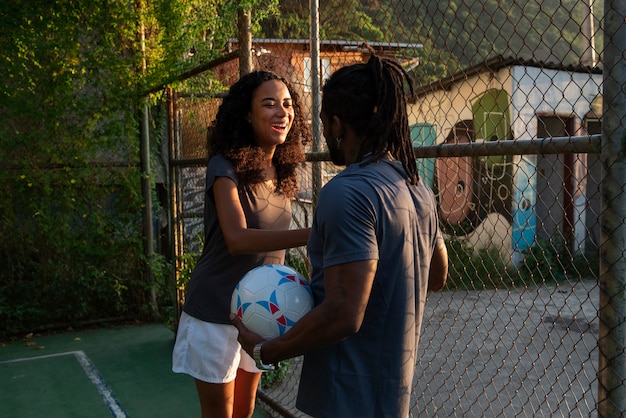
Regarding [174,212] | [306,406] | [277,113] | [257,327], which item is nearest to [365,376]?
[306,406]

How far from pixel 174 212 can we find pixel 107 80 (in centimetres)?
213

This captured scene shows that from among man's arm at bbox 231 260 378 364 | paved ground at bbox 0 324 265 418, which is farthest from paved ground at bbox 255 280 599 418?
man's arm at bbox 231 260 378 364

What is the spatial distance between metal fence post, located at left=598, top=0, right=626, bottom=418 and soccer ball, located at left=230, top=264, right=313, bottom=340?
0.89 metres

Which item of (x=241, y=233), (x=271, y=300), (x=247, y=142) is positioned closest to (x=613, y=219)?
(x=271, y=300)

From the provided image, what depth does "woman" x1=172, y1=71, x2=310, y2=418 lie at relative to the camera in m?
2.58

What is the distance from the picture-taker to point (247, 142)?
2730 mm

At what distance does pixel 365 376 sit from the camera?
5.68 feet

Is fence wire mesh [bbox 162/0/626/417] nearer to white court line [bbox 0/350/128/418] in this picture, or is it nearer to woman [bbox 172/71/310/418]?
woman [bbox 172/71/310/418]

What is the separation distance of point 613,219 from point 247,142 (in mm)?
1507

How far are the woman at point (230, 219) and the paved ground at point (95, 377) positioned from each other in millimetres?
1898

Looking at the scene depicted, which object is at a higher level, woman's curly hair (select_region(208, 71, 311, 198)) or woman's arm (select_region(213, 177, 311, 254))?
woman's curly hair (select_region(208, 71, 311, 198))

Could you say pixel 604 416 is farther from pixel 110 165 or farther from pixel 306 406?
pixel 110 165

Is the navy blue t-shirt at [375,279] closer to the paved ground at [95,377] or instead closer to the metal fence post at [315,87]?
the metal fence post at [315,87]

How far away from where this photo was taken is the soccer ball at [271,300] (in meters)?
1.89
